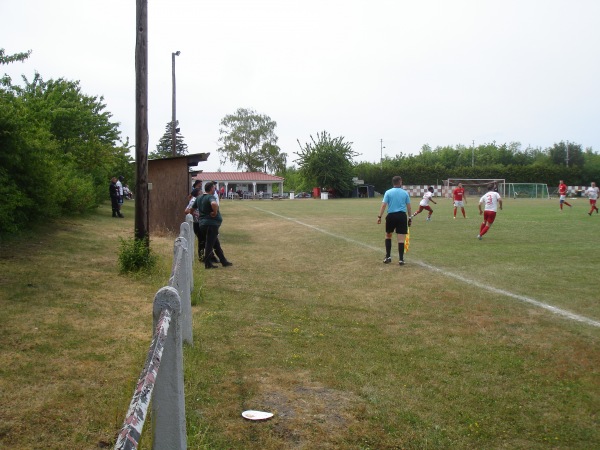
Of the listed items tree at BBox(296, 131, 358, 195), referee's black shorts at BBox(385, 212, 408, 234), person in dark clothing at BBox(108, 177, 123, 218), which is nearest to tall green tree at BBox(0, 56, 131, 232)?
person in dark clothing at BBox(108, 177, 123, 218)

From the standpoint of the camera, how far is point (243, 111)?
314 ft

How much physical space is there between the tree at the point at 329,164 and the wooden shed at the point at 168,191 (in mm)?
53618

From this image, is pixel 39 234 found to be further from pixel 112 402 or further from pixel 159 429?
pixel 159 429

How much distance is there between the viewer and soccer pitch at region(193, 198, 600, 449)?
420 centimetres

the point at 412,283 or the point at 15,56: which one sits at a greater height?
the point at 15,56

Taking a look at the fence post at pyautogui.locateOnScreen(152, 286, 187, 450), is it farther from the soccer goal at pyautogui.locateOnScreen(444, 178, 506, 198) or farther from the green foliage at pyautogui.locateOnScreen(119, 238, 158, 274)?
the soccer goal at pyautogui.locateOnScreen(444, 178, 506, 198)

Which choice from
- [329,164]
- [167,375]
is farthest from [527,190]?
[167,375]

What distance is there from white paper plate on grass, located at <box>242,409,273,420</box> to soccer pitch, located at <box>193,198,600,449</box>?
8cm

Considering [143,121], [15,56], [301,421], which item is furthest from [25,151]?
[301,421]

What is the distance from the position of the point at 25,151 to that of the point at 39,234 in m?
3.35

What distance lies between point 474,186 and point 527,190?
615cm

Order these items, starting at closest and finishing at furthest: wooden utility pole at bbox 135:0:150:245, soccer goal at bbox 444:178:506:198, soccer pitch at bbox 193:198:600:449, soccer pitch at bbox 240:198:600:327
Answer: soccer pitch at bbox 193:198:600:449 < soccer pitch at bbox 240:198:600:327 < wooden utility pole at bbox 135:0:150:245 < soccer goal at bbox 444:178:506:198

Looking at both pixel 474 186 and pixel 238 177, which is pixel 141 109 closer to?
pixel 474 186

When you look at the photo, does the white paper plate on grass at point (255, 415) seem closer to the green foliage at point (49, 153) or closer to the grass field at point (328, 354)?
the grass field at point (328, 354)
